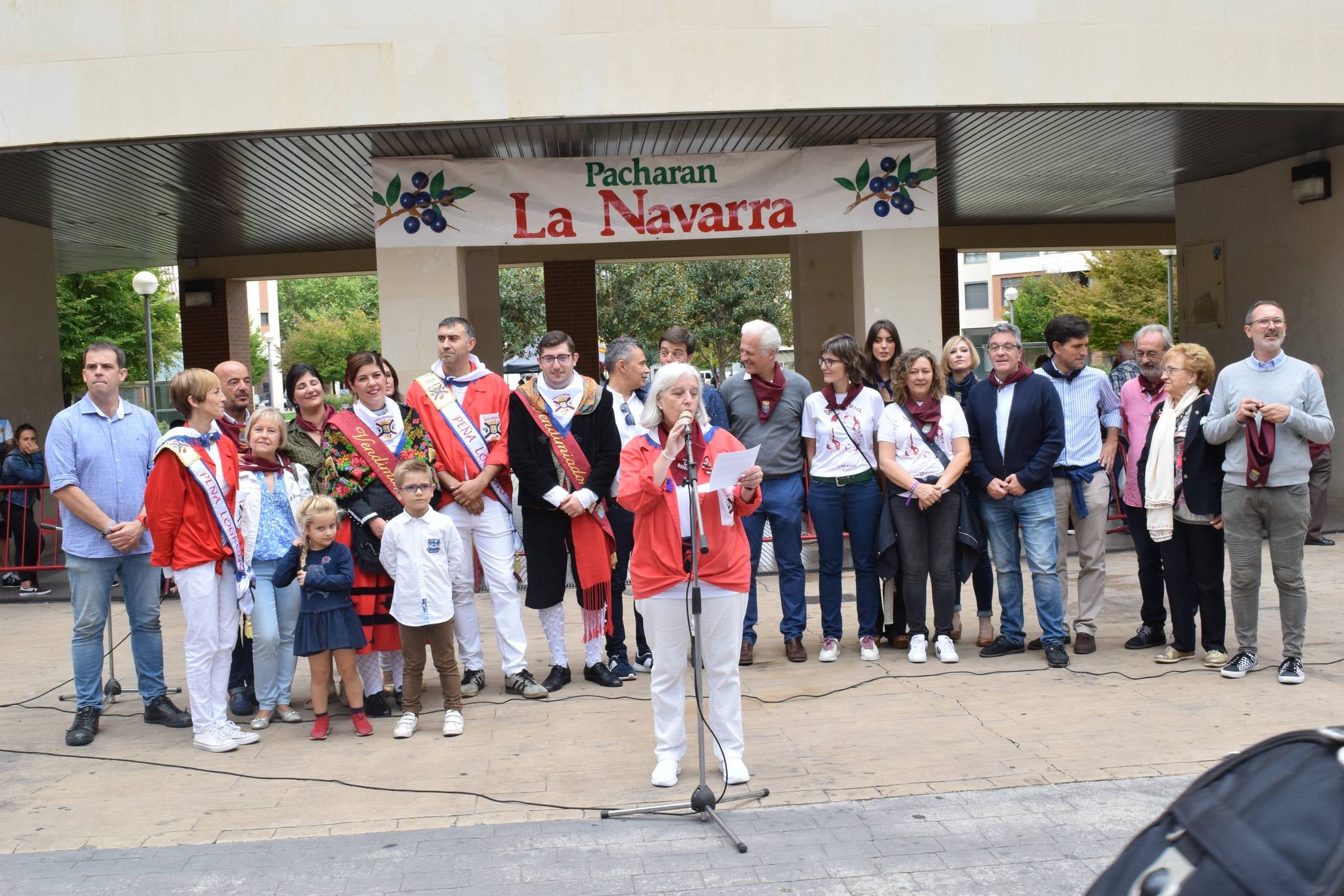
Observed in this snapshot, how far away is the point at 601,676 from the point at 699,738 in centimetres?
211

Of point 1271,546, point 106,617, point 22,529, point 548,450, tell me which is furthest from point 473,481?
point 22,529

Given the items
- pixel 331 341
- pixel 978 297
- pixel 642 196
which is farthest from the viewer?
pixel 978 297

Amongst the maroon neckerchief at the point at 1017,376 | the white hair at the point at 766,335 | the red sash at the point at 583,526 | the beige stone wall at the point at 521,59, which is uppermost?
the beige stone wall at the point at 521,59

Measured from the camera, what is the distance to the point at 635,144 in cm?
1080

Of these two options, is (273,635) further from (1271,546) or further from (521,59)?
(1271,546)

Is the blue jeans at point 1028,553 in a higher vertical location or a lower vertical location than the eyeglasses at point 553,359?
lower

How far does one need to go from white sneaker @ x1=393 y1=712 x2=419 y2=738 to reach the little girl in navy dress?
0.17 m

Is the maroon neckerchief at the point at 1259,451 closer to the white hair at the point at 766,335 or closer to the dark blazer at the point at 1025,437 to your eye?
the dark blazer at the point at 1025,437

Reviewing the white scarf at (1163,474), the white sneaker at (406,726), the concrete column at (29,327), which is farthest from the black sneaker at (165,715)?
the concrete column at (29,327)

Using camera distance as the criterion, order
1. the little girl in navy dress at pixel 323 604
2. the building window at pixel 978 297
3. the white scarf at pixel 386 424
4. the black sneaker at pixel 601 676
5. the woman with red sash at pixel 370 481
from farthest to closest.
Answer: the building window at pixel 978 297 → the black sneaker at pixel 601 676 → the white scarf at pixel 386 424 → the woman with red sash at pixel 370 481 → the little girl in navy dress at pixel 323 604

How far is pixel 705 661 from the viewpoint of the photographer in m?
4.93

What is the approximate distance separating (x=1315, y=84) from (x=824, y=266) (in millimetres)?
7658

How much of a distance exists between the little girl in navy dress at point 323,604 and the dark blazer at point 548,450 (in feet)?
3.44

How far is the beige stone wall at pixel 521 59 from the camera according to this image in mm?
9016
